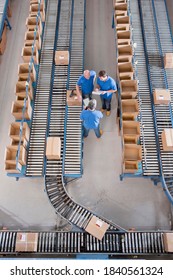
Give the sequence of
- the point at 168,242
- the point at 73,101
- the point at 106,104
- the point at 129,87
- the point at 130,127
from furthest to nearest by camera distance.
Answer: the point at 129,87 < the point at 106,104 < the point at 73,101 < the point at 130,127 < the point at 168,242

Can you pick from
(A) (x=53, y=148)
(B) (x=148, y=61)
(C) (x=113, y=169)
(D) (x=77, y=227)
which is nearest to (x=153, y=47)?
(B) (x=148, y=61)

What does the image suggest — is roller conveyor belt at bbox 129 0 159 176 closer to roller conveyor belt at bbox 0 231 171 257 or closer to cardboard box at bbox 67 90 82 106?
roller conveyor belt at bbox 0 231 171 257

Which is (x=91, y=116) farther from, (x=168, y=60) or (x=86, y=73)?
(x=168, y=60)

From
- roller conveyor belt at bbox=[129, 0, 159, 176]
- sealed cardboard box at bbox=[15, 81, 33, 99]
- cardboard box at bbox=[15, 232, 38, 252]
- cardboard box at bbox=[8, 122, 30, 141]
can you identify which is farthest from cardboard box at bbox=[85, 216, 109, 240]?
sealed cardboard box at bbox=[15, 81, 33, 99]

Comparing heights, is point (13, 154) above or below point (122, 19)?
below

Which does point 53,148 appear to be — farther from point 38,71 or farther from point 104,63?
point 104,63

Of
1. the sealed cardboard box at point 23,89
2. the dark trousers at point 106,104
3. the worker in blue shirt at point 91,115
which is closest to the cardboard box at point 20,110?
the sealed cardboard box at point 23,89

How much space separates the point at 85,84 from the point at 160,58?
3053 millimetres

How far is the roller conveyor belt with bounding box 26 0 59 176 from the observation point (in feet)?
22.7

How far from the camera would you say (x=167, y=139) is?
6629 millimetres

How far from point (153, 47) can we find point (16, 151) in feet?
18.6

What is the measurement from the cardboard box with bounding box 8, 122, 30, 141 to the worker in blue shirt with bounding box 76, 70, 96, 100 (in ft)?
5.68

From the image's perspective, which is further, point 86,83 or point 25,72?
point 25,72

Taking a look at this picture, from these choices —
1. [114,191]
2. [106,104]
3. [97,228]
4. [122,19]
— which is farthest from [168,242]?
[122,19]
